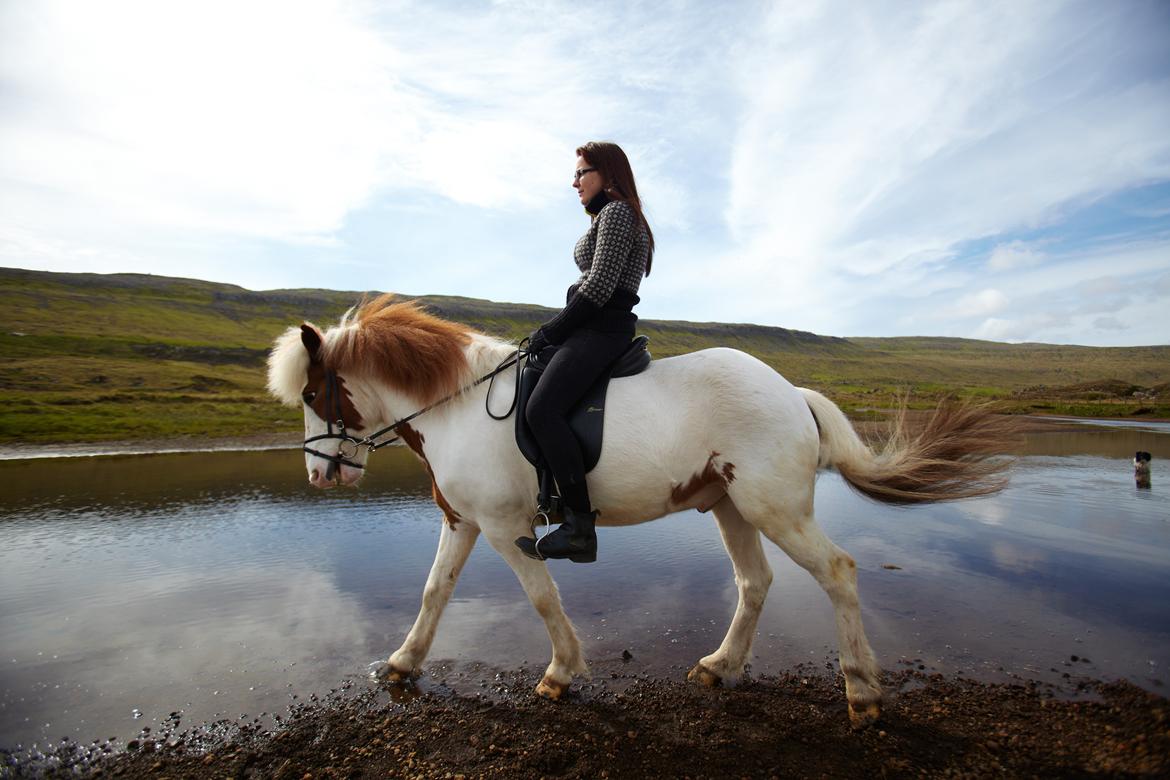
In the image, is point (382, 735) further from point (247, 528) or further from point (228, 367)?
point (228, 367)

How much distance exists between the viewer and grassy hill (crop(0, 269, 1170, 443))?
72.7 ft

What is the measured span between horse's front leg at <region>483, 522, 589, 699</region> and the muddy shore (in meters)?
0.15

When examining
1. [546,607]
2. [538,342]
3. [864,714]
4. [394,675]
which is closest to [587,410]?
[538,342]

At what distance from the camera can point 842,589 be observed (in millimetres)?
3494

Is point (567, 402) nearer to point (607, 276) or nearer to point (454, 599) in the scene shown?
point (607, 276)

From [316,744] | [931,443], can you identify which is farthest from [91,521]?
[931,443]

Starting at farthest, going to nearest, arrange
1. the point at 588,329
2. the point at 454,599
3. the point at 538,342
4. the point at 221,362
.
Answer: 1. the point at 221,362
2. the point at 454,599
3. the point at 538,342
4. the point at 588,329

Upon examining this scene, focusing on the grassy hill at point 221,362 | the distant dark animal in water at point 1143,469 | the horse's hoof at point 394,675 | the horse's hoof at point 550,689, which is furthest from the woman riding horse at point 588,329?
the distant dark animal in water at point 1143,469

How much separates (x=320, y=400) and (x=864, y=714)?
13.9 feet

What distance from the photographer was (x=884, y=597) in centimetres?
544

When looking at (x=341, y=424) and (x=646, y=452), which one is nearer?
(x=646, y=452)

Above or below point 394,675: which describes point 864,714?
above

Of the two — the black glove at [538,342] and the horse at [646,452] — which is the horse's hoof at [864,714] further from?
the black glove at [538,342]

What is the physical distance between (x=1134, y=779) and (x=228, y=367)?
1979 inches
